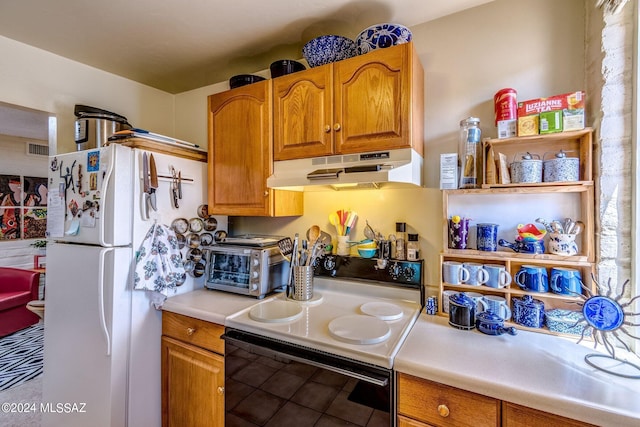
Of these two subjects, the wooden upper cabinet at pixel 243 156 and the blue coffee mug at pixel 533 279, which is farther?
the wooden upper cabinet at pixel 243 156

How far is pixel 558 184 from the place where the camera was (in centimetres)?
113

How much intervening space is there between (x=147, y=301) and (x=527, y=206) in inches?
77.9

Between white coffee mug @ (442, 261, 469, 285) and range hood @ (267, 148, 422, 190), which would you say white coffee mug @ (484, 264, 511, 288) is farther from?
range hood @ (267, 148, 422, 190)

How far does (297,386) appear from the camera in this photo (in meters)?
1.08

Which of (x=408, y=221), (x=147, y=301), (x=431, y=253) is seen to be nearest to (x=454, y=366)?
(x=431, y=253)

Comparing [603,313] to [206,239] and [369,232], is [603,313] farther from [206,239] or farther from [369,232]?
[206,239]

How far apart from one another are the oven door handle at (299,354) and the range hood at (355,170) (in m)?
0.72

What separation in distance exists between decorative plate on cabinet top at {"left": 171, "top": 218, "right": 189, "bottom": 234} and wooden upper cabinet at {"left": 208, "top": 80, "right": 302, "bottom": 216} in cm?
18

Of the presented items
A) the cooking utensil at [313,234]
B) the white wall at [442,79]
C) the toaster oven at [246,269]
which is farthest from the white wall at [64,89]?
the cooking utensil at [313,234]

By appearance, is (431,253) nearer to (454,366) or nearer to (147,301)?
(454,366)

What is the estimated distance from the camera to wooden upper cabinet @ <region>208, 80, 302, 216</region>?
161cm

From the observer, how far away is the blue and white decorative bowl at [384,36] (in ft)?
4.35

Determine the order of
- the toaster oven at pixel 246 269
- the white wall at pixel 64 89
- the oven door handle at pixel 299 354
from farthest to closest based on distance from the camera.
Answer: the white wall at pixel 64 89, the toaster oven at pixel 246 269, the oven door handle at pixel 299 354

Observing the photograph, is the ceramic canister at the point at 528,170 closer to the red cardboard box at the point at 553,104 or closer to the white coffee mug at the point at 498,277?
the red cardboard box at the point at 553,104
